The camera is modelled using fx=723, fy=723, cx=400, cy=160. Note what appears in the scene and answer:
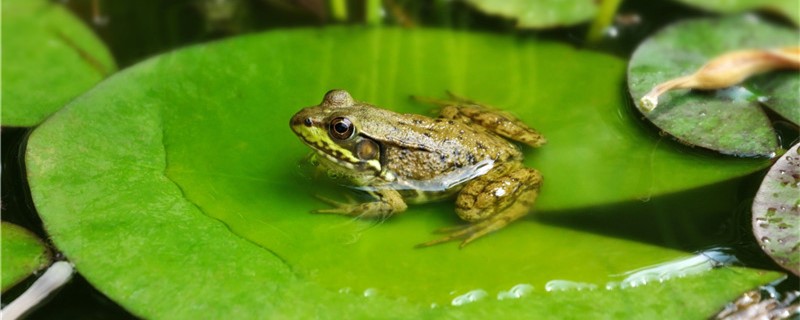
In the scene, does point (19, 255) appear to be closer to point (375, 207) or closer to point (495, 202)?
point (375, 207)

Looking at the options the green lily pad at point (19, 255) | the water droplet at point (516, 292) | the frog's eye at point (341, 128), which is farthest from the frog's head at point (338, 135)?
the green lily pad at point (19, 255)

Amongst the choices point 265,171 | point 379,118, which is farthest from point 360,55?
point 265,171

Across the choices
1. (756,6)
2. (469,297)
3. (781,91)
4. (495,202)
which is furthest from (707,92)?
(469,297)

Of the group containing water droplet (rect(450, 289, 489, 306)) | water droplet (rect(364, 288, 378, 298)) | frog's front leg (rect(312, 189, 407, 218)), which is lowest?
water droplet (rect(364, 288, 378, 298))

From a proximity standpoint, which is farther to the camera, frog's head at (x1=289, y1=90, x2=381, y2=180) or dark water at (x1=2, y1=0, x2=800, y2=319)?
dark water at (x1=2, y1=0, x2=800, y2=319)

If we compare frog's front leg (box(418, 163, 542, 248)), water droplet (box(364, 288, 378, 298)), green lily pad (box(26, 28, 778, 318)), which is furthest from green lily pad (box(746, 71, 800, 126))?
water droplet (box(364, 288, 378, 298))

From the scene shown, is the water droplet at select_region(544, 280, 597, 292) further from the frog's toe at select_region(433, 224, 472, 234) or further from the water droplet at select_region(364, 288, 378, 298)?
the water droplet at select_region(364, 288, 378, 298)

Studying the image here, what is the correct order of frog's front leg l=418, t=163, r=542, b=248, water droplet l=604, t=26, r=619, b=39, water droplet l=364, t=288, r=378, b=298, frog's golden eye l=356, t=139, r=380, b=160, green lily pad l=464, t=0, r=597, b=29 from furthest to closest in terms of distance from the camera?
1. water droplet l=604, t=26, r=619, b=39
2. green lily pad l=464, t=0, r=597, b=29
3. frog's golden eye l=356, t=139, r=380, b=160
4. frog's front leg l=418, t=163, r=542, b=248
5. water droplet l=364, t=288, r=378, b=298
